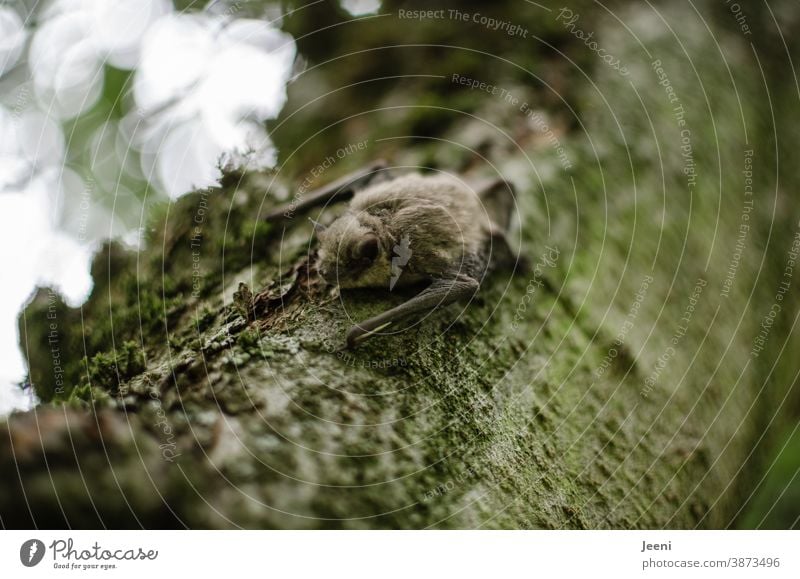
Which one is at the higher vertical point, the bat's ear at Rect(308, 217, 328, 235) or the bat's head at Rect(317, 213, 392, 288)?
the bat's ear at Rect(308, 217, 328, 235)

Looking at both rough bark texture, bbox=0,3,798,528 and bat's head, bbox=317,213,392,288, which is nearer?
rough bark texture, bbox=0,3,798,528

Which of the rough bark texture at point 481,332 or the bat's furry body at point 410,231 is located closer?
the rough bark texture at point 481,332

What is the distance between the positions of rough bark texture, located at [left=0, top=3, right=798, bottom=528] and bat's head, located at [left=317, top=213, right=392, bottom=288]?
32 millimetres

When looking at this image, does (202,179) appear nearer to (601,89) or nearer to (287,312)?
(287,312)

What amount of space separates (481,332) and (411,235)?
240mm

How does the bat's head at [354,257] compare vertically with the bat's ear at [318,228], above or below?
below

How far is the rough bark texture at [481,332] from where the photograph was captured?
86cm

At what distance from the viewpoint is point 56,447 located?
2.67ft

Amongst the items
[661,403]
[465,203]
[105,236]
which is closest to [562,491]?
[661,403]

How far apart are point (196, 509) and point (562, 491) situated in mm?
684

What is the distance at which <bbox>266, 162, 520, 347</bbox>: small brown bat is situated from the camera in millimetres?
976

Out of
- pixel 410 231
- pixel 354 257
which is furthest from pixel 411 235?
pixel 354 257

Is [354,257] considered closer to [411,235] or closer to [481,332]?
[411,235]

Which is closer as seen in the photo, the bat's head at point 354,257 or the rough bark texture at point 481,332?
the rough bark texture at point 481,332
